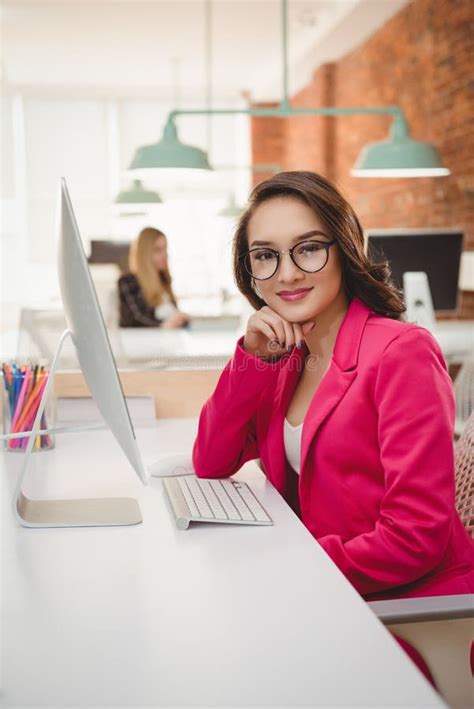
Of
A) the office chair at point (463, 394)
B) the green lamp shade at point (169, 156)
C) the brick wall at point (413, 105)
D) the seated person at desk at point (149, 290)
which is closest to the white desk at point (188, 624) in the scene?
the office chair at point (463, 394)

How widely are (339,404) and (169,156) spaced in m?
2.16

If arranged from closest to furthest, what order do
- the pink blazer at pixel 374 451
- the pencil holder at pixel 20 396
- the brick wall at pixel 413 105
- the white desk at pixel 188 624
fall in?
the white desk at pixel 188 624 < the pink blazer at pixel 374 451 < the pencil holder at pixel 20 396 < the brick wall at pixel 413 105

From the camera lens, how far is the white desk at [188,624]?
2.59ft

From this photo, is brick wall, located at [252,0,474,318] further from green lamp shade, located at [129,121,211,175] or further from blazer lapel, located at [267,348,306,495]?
blazer lapel, located at [267,348,306,495]

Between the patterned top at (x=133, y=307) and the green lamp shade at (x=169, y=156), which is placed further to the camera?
the patterned top at (x=133, y=307)

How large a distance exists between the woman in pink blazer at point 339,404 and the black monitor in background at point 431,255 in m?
2.58

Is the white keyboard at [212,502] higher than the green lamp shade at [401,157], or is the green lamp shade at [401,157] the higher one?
the green lamp shade at [401,157]

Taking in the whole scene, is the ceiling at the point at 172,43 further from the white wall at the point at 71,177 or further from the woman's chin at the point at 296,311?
the woman's chin at the point at 296,311

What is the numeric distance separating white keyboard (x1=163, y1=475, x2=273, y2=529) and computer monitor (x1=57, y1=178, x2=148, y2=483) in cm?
13

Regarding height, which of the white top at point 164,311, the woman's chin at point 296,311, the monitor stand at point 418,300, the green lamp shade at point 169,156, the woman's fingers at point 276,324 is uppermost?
the green lamp shade at point 169,156

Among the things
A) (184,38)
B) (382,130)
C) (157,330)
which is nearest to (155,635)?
(157,330)

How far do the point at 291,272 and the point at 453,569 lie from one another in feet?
1.84

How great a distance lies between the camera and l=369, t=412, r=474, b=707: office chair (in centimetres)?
106

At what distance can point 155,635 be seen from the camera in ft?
2.98
